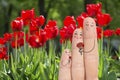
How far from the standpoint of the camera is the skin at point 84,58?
298 cm

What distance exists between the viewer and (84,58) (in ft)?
9.89

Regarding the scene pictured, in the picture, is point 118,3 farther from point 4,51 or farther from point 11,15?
point 4,51

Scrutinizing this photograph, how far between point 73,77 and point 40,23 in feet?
6.92

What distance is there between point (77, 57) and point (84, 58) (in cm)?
5

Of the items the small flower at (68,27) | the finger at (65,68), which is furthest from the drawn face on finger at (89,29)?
the small flower at (68,27)

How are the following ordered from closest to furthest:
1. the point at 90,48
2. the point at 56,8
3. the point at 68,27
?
the point at 90,48
the point at 68,27
the point at 56,8

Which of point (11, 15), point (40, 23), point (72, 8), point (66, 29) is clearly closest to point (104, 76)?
point (66, 29)

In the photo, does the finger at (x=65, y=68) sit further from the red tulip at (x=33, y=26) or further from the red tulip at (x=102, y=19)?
the red tulip at (x=33, y=26)

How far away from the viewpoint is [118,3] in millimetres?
17719

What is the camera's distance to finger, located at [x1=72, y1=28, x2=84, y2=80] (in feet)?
9.83

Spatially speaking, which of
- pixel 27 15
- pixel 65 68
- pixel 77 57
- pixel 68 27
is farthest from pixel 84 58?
pixel 27 15

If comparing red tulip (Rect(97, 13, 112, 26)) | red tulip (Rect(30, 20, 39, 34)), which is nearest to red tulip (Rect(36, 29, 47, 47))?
red tulip (Rect(30, 20, 39, 34))

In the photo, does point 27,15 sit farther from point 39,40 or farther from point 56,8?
point 56,8

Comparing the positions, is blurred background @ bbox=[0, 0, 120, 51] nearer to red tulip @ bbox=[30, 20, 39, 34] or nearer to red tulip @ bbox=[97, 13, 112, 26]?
red tulip @ bbox=[30, 20, 39, 34]
